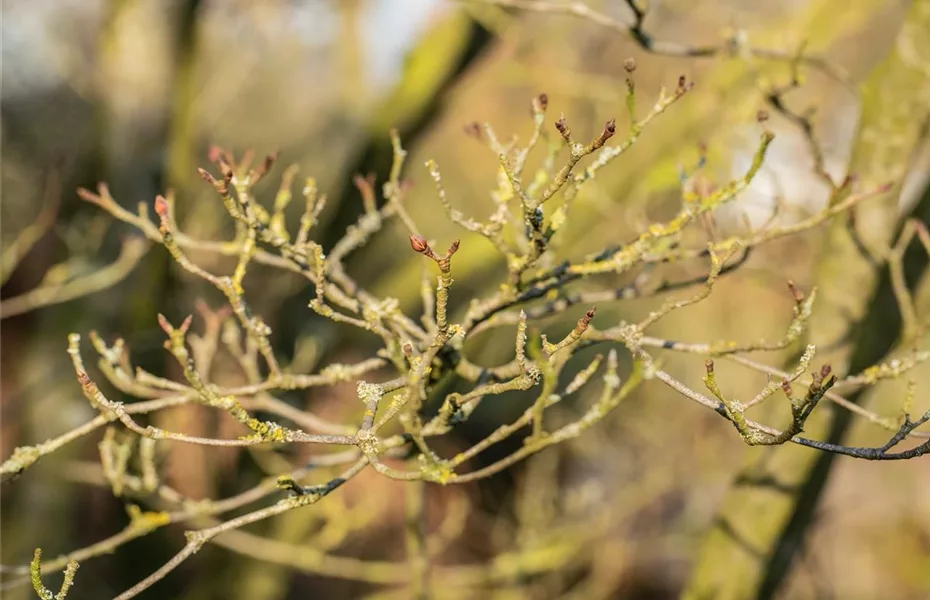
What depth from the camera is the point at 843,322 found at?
248 cm

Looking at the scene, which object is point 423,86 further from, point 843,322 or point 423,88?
point 843,322

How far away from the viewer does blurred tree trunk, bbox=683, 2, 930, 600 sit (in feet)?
7.93

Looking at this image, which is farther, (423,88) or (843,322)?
(423,88)

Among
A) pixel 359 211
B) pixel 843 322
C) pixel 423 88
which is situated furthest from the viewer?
pixel 359 211

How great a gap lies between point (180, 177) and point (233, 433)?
5.92ft

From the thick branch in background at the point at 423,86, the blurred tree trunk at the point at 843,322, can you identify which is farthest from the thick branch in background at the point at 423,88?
the blurred tree trunk at the point at 843,322

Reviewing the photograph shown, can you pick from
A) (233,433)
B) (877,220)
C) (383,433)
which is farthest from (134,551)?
(877,220)

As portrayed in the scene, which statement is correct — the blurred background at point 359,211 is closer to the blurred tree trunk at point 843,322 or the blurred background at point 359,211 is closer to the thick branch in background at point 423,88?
the thick branch in background at point 423,88

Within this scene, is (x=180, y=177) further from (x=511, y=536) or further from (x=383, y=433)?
(x=511, y=536)

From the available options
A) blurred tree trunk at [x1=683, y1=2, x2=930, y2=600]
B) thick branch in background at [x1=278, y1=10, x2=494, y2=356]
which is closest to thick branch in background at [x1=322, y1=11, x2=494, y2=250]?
thick branch in background at [x1=278, y1=10, x2=494, y2=356]

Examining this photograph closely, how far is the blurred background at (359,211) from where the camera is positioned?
11.2 feet

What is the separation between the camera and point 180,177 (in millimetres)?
3768

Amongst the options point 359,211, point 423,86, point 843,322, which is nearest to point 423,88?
point 423,86

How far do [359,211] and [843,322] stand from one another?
2.08m
